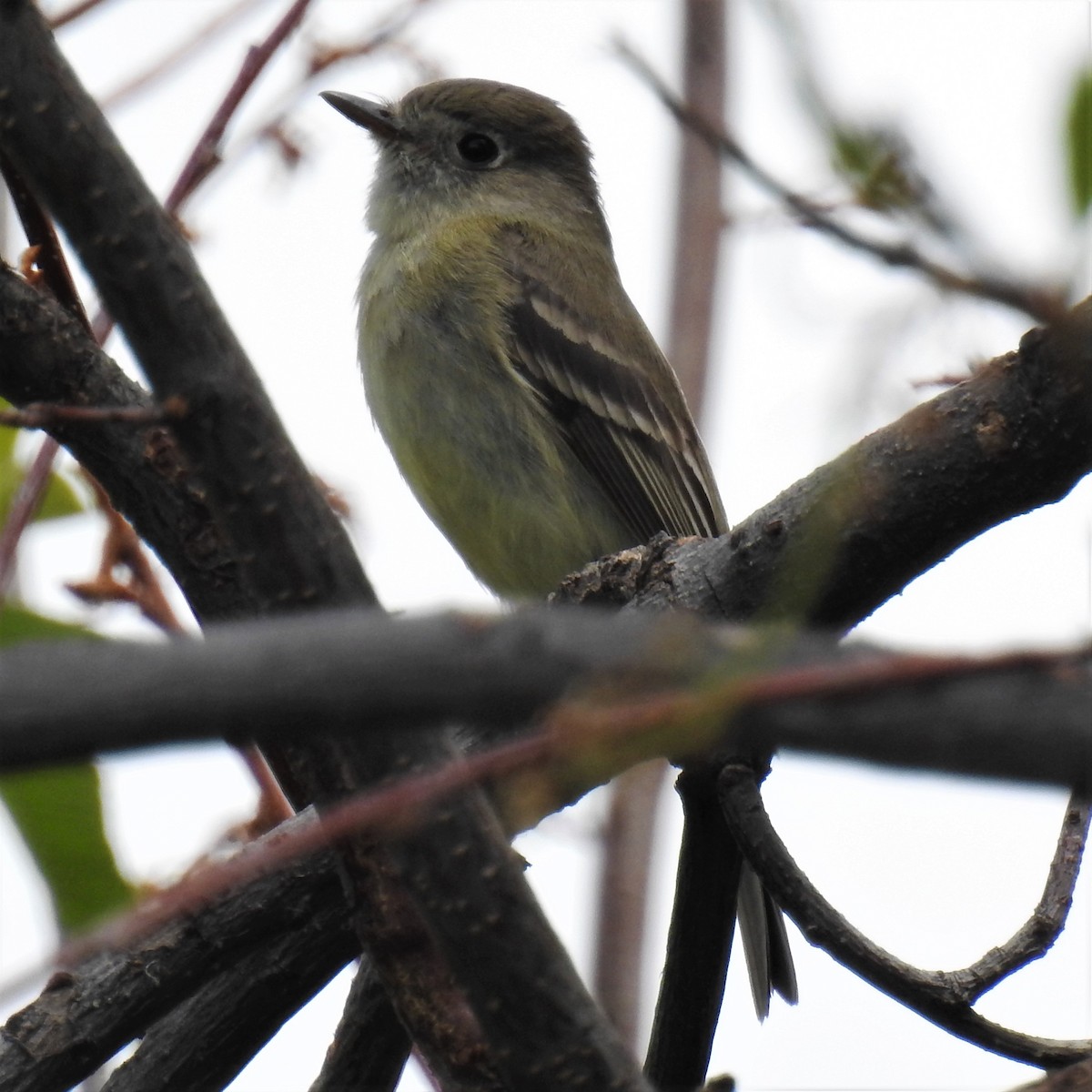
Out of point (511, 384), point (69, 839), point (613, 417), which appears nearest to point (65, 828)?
point (69, 839)

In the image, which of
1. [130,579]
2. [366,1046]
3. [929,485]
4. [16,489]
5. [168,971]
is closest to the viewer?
[929,485]

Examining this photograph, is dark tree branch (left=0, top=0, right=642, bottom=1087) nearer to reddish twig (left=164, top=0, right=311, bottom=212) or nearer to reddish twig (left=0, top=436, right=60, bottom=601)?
reddish twig (left=0, top=436, right=60, bottom=601)

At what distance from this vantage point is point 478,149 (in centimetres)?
637

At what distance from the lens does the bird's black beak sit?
629 centimetres

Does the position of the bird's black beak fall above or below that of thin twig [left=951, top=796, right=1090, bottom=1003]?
above

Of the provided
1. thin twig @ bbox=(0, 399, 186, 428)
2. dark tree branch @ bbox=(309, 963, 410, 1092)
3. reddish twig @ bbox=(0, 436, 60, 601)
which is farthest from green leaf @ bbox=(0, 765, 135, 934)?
thin twig @ bbox=(0, 399, 186, 428)

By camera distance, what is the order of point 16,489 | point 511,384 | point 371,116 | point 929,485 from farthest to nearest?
point 371,116
point 511,384
point 16,489
point 929,485

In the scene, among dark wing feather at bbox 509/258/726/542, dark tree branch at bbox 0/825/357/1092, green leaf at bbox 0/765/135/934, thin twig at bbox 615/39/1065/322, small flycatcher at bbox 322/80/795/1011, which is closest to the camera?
thin twig at bbox 615/39/1065/322

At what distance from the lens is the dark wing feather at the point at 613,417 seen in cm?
511

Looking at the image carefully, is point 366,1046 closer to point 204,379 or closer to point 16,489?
point 16,489

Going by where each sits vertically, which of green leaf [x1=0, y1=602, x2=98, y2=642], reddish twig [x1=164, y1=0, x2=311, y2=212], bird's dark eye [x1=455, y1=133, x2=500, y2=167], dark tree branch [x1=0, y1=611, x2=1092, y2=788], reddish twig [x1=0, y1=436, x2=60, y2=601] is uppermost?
bird's dark eye [x1=455, y1=133, x2=500, y2=167]

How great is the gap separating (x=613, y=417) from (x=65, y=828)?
9.82ft

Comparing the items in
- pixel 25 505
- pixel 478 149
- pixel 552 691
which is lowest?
pixel 552 691

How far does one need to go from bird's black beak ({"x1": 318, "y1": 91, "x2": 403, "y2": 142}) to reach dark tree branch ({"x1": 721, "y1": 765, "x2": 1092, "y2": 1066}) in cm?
426
